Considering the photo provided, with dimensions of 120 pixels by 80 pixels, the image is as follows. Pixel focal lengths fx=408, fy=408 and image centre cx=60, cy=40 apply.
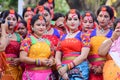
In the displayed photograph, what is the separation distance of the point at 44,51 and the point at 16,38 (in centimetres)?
60

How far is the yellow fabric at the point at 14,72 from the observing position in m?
5.60

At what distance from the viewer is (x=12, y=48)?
5.63 meters

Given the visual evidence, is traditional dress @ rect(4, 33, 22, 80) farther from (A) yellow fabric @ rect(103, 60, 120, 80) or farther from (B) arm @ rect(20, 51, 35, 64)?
(A) yellow fabric @ rect(103, 60, 120, 80)

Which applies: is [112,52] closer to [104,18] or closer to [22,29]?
[104,18]

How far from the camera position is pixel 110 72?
4.89 meters

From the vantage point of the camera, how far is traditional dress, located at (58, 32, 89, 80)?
5250 mm

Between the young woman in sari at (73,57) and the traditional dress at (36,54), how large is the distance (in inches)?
6.7

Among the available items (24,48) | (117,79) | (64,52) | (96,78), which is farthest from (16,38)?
(117,79)

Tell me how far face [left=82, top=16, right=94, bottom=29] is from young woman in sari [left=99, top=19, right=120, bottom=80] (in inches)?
32.7

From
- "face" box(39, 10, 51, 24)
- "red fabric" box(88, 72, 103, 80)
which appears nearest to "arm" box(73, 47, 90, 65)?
"red fabric" box(88, 72, 103, 80)

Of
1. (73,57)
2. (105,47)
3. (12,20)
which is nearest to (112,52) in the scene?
(105,47)

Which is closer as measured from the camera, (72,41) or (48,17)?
(72,41)

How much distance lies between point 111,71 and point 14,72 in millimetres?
1525

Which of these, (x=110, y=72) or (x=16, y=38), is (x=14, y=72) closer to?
(x=16, y=38)
